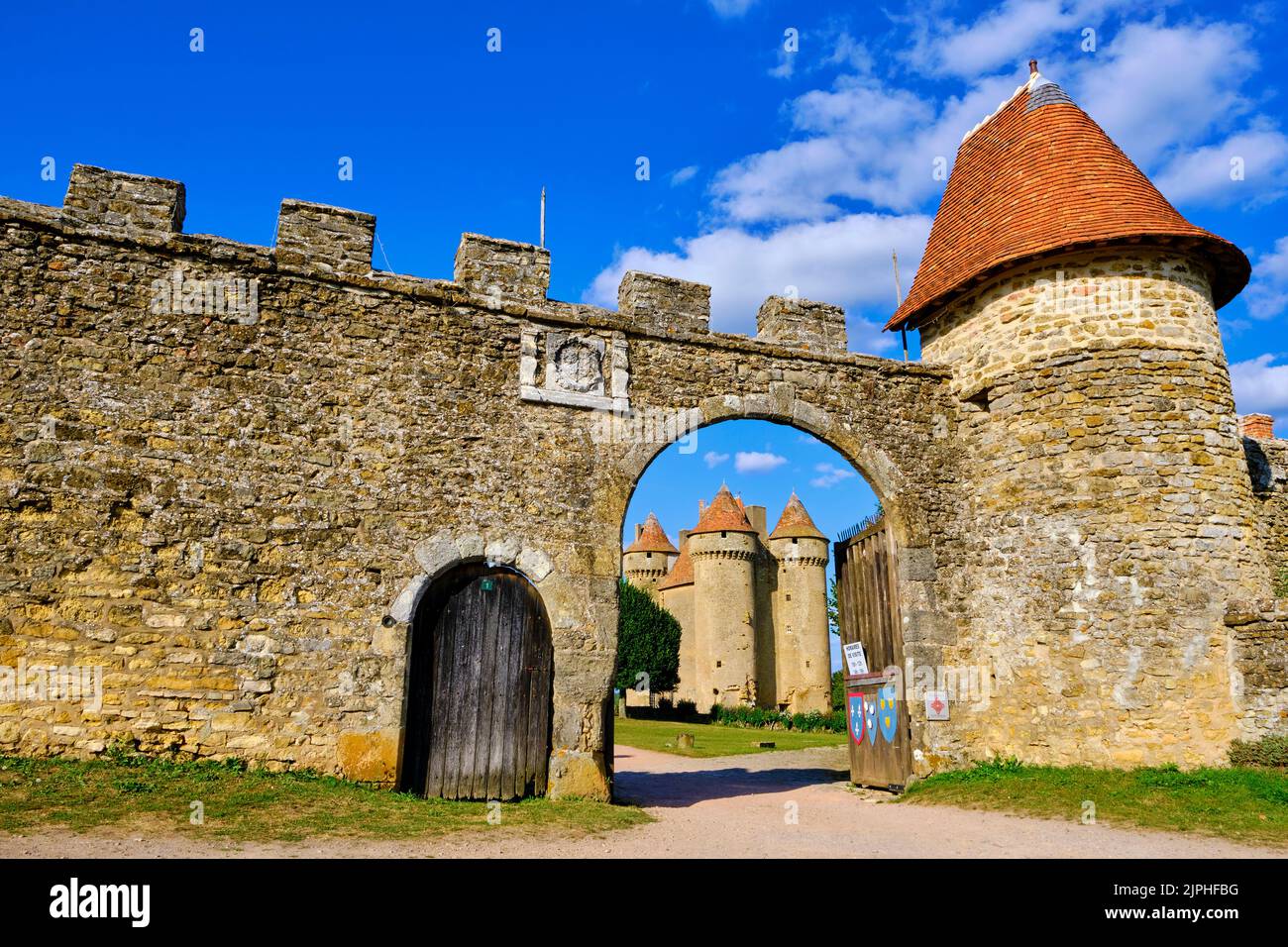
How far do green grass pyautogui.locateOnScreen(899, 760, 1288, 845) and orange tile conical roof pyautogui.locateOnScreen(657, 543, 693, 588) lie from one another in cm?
3005

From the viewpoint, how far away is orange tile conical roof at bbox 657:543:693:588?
132ft

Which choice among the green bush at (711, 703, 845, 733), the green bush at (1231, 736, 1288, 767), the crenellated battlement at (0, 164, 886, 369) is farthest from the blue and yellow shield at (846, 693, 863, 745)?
the green bush at (711, 703, 845, 733)

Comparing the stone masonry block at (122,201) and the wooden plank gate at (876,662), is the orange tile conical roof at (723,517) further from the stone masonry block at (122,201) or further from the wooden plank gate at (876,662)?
the stone masonry block at (122,201)

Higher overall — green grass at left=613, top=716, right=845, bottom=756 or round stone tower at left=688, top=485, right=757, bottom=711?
round stone tower at left=688, top=485, right=757, bottom=711

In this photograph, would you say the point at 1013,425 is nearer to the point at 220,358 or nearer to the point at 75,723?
the point at 220,358

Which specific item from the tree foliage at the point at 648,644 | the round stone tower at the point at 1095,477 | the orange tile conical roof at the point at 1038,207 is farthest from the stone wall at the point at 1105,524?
the tree foliage at the point at 648,644

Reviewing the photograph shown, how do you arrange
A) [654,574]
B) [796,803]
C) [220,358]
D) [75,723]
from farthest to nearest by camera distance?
[654,574] < [796,803] < [220,358] < [75,723]

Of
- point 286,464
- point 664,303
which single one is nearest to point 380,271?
point 286,464

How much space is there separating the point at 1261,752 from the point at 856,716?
162 inches

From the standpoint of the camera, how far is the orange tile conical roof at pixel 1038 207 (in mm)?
9562

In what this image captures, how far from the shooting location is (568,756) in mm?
8055

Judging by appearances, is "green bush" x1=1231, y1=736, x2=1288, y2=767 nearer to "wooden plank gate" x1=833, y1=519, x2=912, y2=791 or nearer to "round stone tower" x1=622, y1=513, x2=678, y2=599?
"wooden plank gate" x1=833, y1=519, x2=912, y2=791
